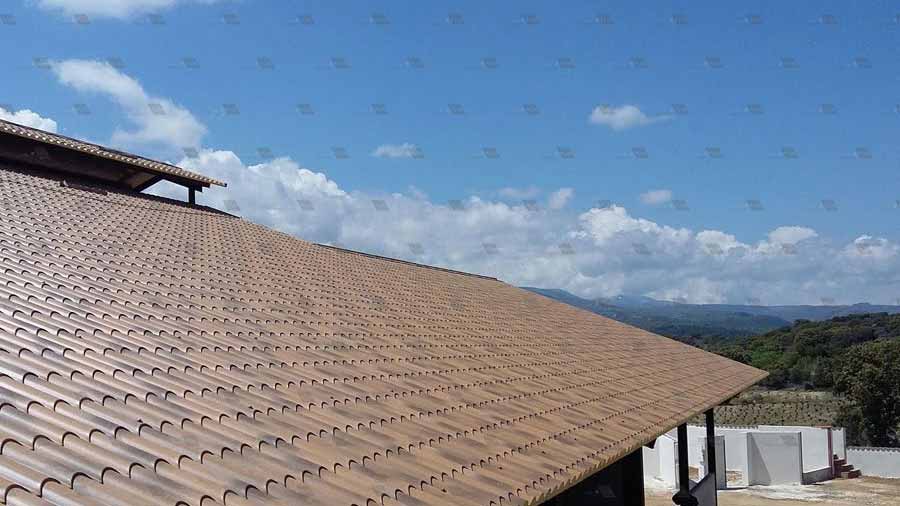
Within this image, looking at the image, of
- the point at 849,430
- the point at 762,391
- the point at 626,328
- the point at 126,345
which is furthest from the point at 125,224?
the point at 762,391

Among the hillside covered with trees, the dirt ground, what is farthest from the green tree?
the dirt ground

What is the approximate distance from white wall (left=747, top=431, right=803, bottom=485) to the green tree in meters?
14.1

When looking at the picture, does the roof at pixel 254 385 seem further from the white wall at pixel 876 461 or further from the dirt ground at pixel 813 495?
the white wall at pixel 876 461

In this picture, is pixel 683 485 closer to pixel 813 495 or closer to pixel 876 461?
pixel 813 495

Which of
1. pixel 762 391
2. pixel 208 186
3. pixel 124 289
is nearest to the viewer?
pixel 124 289

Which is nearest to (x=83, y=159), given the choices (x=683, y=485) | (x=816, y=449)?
(x=683, y=485)

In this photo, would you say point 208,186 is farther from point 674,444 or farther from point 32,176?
point 674,444

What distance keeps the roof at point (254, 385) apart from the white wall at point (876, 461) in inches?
858

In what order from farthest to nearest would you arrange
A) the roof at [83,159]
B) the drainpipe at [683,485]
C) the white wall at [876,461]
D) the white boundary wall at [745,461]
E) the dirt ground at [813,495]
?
the white wall at [876,461]
the white boundary wall at [745,461]
the dirt ground at [813,495]
the drainpipe at [683,485]
the roof at [83,159]

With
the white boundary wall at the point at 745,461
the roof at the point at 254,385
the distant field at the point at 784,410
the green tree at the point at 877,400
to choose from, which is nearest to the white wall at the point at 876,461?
the white boundary wall at the point at 745,461

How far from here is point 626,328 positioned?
1570 cm

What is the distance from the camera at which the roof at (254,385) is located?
2.95 metres

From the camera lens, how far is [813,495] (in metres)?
23.2

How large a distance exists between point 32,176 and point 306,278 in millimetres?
4247
